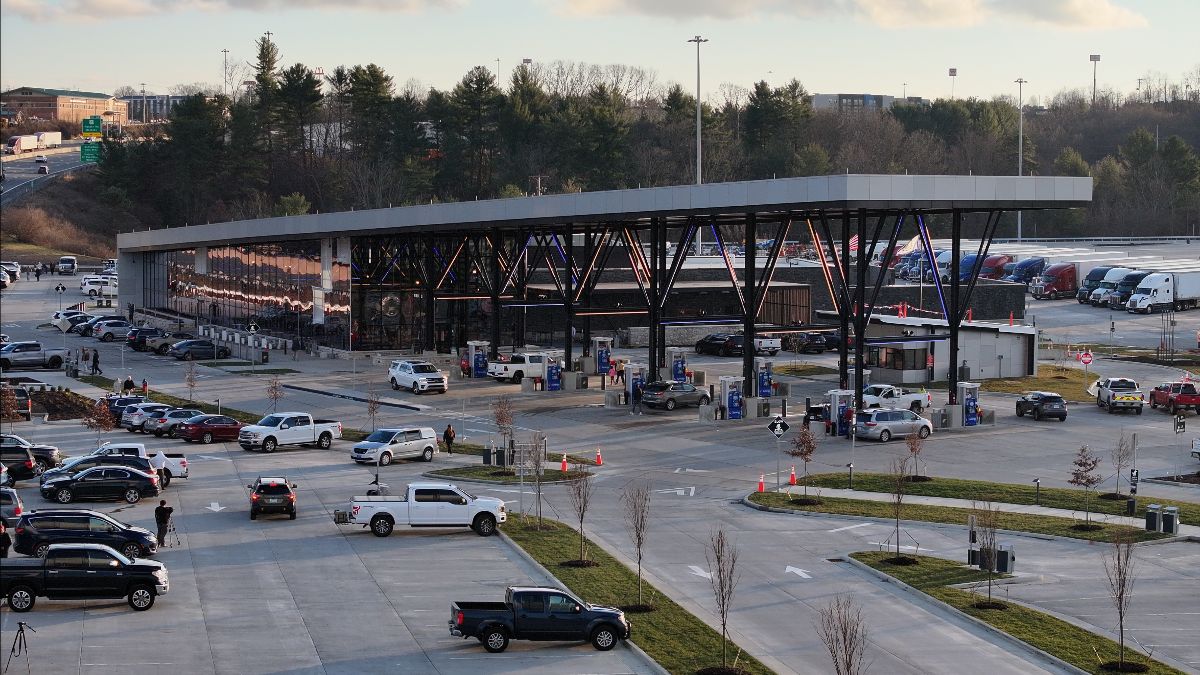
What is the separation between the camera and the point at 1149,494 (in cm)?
4762

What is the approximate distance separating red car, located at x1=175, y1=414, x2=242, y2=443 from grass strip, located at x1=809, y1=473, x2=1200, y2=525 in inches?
894

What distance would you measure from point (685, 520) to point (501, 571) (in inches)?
319

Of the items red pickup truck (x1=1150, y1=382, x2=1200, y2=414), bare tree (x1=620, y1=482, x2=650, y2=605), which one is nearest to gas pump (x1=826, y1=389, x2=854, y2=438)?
bare tree (x1=620, y1=482, x2=650, y2=605)

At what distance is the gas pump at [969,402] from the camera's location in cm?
6231

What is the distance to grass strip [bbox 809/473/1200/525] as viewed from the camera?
44.6m

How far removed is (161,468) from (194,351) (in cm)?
4556

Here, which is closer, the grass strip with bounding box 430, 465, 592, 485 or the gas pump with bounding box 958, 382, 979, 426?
the grass strip with bounding box 430, 465, 592, 485

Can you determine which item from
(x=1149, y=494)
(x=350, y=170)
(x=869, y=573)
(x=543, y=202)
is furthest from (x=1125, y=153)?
(x=869, y=573)

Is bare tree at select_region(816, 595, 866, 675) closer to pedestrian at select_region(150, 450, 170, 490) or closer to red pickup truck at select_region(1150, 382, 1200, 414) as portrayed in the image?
pedestrian at select_region(150, 450, 170, 490)

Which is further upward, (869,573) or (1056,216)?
(1056,216)

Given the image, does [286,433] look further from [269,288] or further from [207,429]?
[269,288]

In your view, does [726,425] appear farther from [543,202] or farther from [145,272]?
[145,272]

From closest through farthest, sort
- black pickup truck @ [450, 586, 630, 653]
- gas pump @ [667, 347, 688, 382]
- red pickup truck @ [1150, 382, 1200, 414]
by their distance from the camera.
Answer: black pickup truck @ [450, 586, 630, 653]
red pickup truck @ [1150, 382, 1200, 414]
gas pump @ [667, 347, 688, 382]

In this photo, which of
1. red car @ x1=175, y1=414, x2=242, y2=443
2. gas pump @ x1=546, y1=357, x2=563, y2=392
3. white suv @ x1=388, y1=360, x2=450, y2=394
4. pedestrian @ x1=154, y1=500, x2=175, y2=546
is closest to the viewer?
pedestrian @ x1=154, y1=500, x2=175, y2=546
